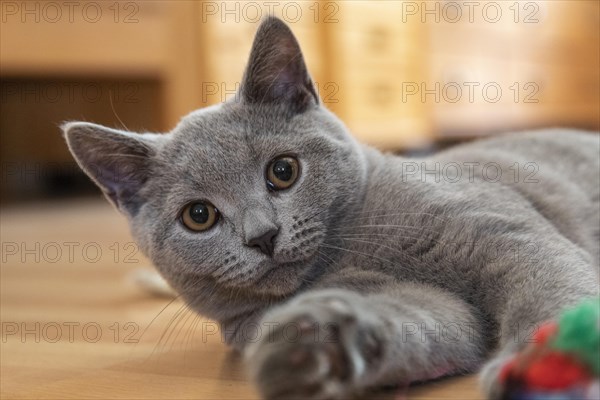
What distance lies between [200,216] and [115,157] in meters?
0.23

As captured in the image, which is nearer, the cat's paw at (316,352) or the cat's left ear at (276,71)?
the cat's paw at (316,352)

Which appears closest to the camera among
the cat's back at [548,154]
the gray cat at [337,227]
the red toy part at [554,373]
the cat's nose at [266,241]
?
the red toy part at [554,373]

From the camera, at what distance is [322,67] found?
14.2 feet

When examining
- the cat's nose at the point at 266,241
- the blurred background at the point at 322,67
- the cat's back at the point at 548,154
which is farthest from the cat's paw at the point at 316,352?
the blurred background at the point at 322,67

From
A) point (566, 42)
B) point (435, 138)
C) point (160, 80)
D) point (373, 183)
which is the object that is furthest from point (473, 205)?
point (566, 42)

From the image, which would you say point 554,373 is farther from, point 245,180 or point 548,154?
point 548,154

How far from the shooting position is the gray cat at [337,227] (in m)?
0.95

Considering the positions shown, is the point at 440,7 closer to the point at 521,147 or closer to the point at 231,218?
the point at 521,147

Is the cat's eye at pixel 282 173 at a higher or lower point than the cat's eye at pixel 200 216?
higher

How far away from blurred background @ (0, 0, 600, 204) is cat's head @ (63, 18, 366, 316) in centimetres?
123

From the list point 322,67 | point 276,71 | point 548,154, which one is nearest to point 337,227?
point 276,71

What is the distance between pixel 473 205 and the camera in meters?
1.14

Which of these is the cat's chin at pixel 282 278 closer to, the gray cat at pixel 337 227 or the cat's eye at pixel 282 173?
the gray cat at pixel 337 227

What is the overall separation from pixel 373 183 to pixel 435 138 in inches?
153
